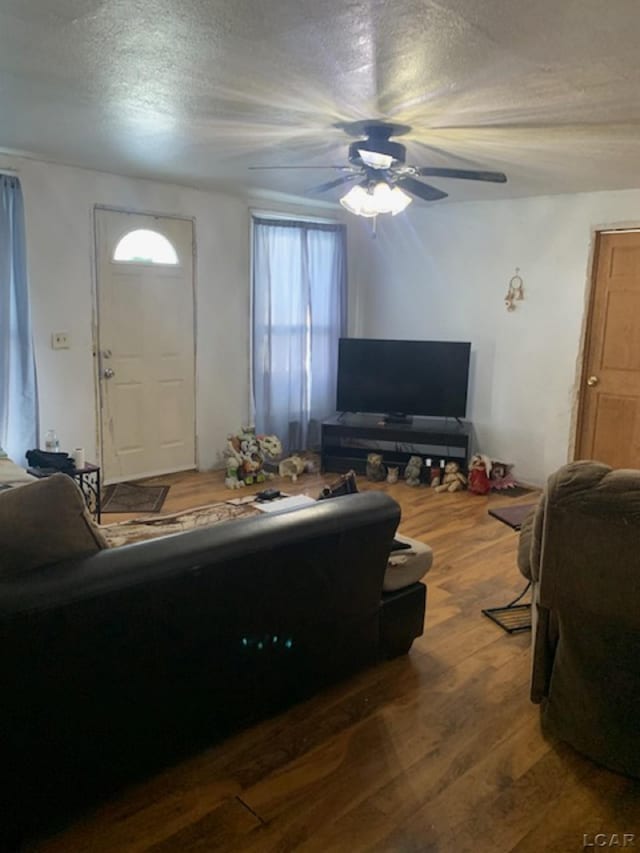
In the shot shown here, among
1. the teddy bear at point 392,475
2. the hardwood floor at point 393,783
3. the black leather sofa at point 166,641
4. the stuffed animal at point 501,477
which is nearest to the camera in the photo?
the black leather sofa at point 166,641

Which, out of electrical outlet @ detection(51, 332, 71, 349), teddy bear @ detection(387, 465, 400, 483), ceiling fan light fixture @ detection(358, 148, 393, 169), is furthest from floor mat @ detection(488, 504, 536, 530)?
electrical outlet @ detection(51, 332, 71, 349)

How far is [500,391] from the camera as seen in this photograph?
5.53 m

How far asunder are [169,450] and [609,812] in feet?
13.6

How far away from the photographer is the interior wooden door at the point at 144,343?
4.79 m

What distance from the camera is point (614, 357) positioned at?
489cm

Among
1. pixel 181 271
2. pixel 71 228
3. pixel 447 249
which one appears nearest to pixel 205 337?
pixel 181 271

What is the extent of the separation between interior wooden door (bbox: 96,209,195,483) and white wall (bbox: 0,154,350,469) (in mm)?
95

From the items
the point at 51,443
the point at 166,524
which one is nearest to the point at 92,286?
the point at 51,443

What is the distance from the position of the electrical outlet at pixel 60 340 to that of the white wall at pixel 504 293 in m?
2.94

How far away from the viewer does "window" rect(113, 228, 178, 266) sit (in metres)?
4.83

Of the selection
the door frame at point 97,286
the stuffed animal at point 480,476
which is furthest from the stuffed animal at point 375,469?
the door frame at point 97,286

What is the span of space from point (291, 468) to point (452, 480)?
1.34 metres

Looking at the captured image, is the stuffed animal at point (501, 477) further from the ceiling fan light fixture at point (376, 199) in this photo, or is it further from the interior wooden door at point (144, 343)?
the ceiling fan light fixture at point (376, 199)

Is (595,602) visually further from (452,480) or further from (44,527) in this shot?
(452,480)
